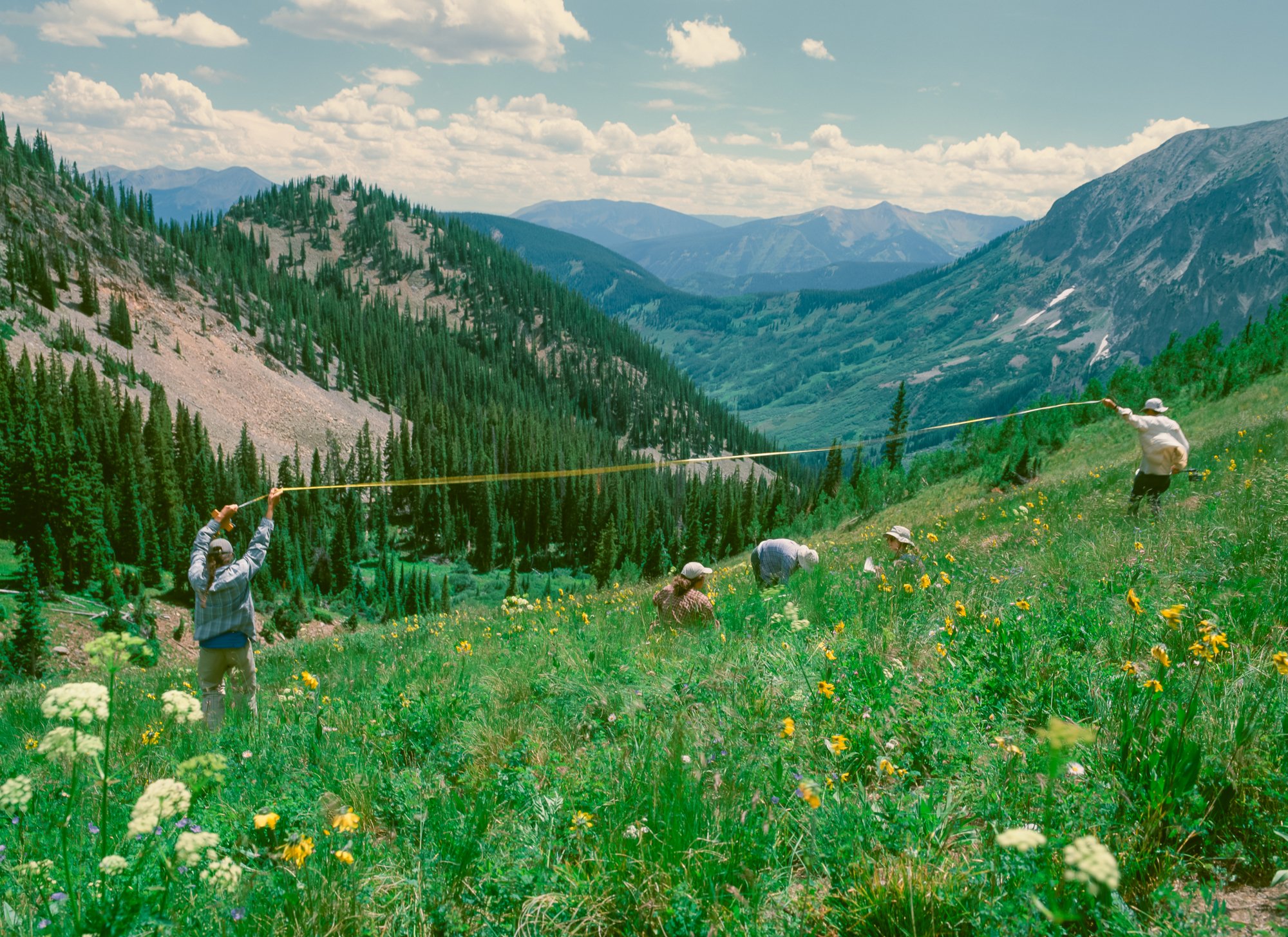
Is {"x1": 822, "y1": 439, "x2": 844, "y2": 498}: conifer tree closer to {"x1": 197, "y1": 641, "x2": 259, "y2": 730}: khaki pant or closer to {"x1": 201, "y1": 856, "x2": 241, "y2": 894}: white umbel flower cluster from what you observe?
{"x1": 197, "y1": 641, "x2": 259, "y2": 730}: khaki pant

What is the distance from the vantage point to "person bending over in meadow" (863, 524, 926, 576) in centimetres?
794

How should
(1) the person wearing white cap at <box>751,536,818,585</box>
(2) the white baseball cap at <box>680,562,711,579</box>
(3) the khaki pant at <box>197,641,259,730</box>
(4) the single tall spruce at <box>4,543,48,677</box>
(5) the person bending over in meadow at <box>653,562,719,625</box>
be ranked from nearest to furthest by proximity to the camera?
(5) the person bending over in meadow at <box>653,562,719,625</box> < (3) the khaki pant at <box>197,641,259,730</box> < (2) the white baseball cap at <box>680,562,711,579</box> < (1) the person wearing white cap at <box>751,536,818,585</box> < (4) the single tall spruce at <box>4,543,48,677</box>

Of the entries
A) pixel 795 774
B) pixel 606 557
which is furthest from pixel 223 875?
pixel 606 557

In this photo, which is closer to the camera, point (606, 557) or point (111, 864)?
point (111, 864)

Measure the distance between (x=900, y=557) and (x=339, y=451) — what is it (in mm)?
108600

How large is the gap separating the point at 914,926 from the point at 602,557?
83.5 metres

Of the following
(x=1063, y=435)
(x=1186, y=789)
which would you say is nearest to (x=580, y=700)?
(x=1186, y=789)

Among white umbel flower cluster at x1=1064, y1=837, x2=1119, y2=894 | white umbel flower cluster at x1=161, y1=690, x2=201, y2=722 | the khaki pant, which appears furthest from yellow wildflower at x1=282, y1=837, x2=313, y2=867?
the khaki pant

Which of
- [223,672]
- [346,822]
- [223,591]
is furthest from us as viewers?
[223,672]

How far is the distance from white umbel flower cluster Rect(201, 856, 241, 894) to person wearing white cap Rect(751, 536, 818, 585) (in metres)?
8.11

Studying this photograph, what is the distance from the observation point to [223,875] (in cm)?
255

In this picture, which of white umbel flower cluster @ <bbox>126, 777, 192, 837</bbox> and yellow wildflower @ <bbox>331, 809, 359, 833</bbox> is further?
yellow wildflower @ <bbox>331, 809, 359, 833</bbox>

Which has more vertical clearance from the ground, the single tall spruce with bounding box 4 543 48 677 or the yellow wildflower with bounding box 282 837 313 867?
the yellow wildflower with bounding box 282 837 313 867

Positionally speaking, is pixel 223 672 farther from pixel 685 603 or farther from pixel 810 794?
pixel 810 794
